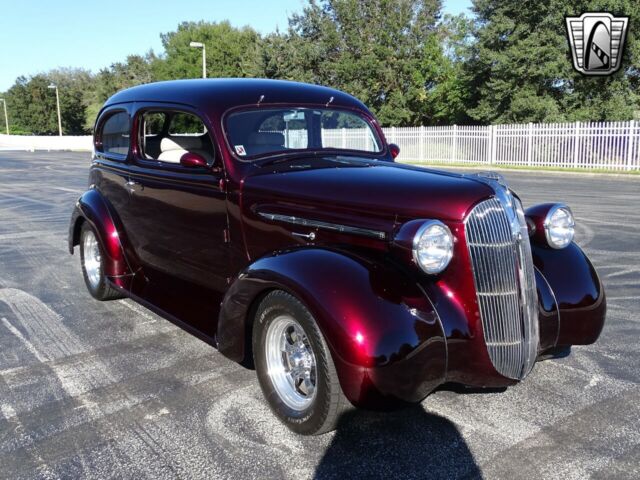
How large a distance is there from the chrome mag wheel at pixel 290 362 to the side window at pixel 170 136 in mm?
1610

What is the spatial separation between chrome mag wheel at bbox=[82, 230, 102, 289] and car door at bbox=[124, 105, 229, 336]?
888 millimetres

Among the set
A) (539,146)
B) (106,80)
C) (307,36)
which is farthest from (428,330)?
(106,80)

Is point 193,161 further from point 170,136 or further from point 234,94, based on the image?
point 170,136

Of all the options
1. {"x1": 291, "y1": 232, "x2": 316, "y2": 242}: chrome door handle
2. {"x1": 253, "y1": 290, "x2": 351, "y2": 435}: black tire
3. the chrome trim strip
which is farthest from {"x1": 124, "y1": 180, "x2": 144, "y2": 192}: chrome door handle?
{"x1": 253, "y1": 290, "x2": 351, "y2": 435}: black tire

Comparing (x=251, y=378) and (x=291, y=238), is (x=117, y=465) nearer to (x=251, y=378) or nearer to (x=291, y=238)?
(x=251, y=378)

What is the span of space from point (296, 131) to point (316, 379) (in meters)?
1.92

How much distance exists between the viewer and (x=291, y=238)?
3.29 m


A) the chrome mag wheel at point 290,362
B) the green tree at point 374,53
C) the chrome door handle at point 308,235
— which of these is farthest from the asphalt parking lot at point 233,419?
the green tree at point 374,53

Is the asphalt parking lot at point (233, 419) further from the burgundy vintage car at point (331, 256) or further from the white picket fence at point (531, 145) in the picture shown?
the white picket fence at point (531, 145)

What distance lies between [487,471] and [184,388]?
1.85 meters

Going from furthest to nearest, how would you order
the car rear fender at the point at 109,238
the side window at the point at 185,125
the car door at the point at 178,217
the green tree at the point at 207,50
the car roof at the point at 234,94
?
the green tree at the point at 207,50
the car rear fender at the point at 109,238
the side window at the point at 185,125
the car roof at the point at 234,94
the car door at the point at 178,217

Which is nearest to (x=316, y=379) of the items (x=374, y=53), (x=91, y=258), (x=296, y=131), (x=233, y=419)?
(x=233, y=419)
